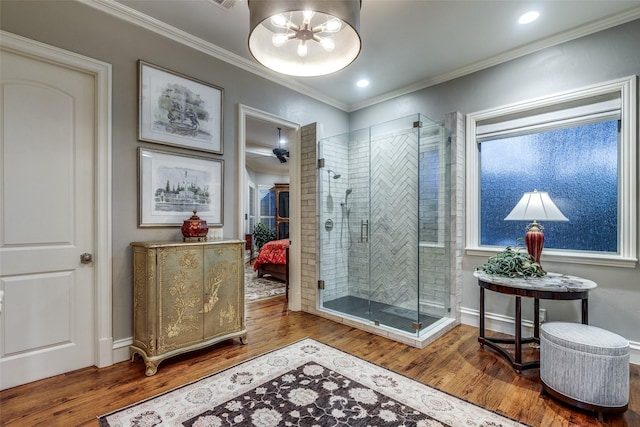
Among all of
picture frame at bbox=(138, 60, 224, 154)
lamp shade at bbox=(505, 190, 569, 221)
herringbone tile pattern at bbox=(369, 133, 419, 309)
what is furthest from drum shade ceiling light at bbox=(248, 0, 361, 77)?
lamp shade at bbox=(505, 190, 569, 221)

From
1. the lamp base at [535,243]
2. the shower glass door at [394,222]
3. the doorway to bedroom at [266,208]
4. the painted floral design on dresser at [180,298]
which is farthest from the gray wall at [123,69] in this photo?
the lamp base at [535,243]

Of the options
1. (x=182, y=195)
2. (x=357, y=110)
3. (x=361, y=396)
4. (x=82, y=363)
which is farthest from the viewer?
(x=357, y=110)

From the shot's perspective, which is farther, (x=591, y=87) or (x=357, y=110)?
(x=357, y=110)

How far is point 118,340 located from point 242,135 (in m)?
2.21

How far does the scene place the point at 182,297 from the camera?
243cm

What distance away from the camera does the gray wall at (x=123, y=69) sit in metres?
2.16

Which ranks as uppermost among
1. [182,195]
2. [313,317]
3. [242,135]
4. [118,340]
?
[242,135]

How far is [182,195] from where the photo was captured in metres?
2.82

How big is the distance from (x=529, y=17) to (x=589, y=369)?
2743 mm

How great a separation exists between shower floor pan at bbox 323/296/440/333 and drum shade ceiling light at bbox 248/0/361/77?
251cm

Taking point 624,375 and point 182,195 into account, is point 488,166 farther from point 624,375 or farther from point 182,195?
point 182,195

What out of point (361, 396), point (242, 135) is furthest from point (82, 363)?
point (242, 135)

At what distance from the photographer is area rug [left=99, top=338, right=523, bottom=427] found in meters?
1.75

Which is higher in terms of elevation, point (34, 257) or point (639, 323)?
point (34, 257)
